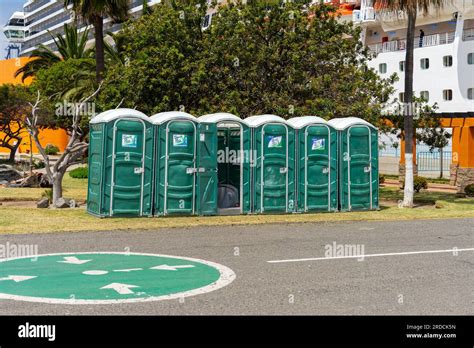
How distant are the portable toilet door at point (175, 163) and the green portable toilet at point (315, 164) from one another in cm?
315

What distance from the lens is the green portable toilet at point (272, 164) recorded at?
1700cm

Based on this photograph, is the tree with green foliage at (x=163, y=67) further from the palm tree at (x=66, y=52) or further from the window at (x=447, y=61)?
the palm tree at (x=66, y=52)

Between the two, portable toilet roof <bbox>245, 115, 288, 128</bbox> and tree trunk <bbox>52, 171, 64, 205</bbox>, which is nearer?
portable toilet roof <bbox>245, 115, 288, 128</bbox>

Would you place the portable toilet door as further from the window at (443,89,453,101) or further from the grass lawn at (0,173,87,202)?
the window at (443,89,453,101)

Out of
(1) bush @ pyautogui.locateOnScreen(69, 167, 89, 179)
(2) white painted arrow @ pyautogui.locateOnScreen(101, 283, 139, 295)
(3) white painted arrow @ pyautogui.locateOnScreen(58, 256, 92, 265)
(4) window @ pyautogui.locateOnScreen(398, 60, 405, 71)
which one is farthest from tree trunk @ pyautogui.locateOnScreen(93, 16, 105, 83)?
(4) window @ pyautogui.locateOnScreen(398, 60, 405, 71)

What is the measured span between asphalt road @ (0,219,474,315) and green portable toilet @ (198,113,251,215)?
7.25ft

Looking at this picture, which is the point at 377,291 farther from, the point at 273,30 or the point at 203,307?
the point at 273,30

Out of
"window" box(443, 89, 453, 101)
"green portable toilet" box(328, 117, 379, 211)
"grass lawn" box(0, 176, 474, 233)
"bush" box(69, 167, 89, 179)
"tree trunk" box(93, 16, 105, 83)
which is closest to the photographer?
"grass lawn" box(0, 176, 474, 233)

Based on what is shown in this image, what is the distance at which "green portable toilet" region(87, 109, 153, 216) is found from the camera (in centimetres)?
1510

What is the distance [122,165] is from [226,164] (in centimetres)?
477

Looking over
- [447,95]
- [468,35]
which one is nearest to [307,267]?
[447,95]

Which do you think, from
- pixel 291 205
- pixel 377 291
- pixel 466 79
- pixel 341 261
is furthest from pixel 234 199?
pixel 466 79

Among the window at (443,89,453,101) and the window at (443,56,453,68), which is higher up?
the window at (443,56,453,68)

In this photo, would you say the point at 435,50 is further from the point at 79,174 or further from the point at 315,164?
the point at 315,164
